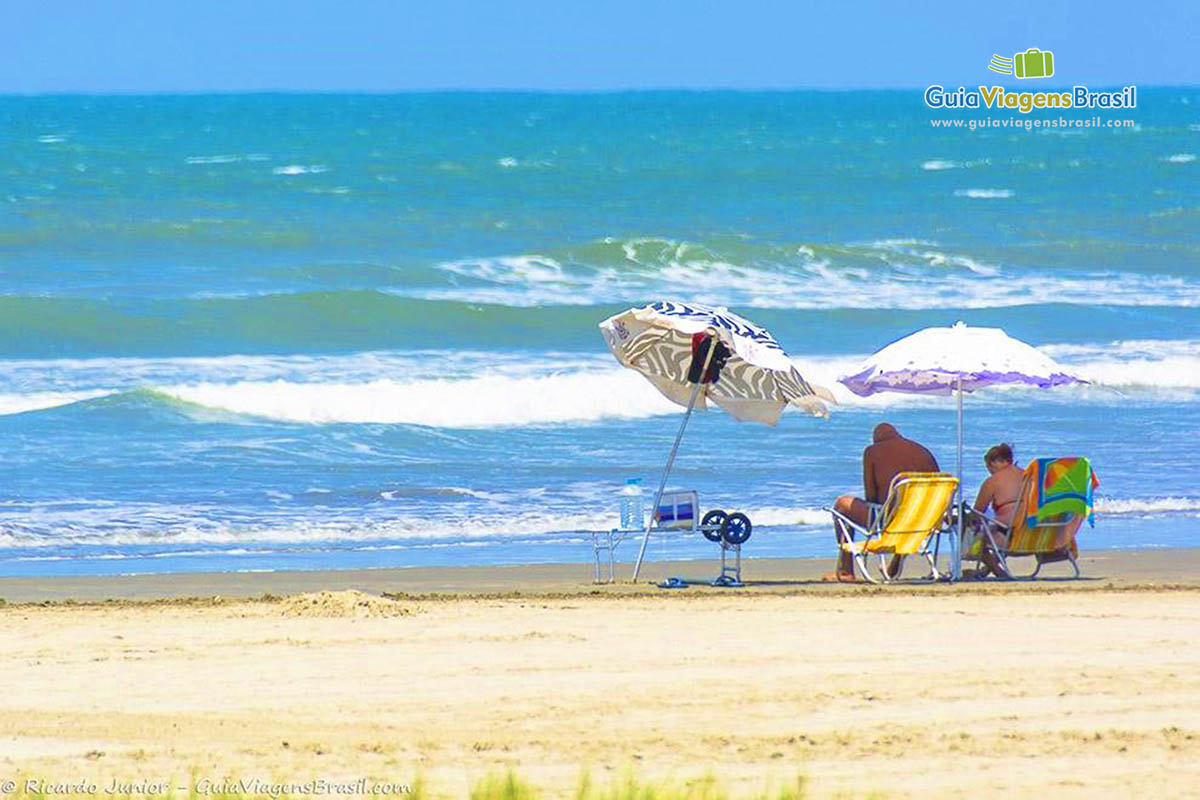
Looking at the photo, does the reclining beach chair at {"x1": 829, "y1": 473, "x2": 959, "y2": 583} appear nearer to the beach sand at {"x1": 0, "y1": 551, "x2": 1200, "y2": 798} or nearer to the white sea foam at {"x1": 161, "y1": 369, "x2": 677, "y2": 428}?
the beach sand at {"x1": 0, "y1": 551, "x2": 1200, "y2": 798}

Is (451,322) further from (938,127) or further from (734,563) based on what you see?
(938,127)

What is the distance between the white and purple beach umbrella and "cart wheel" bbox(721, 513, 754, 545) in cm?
102

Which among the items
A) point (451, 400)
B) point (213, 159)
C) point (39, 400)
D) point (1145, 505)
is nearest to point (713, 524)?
point (1145, 505)

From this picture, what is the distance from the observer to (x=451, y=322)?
26.2m

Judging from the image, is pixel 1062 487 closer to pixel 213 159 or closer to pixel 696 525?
pixel 696 525

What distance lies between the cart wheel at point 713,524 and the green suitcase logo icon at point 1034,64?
55.0 m

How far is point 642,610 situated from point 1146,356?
15.5 m

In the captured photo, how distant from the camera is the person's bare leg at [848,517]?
34.7 ft

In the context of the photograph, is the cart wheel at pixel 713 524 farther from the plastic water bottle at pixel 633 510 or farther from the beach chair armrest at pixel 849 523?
the beach chair armrest at pixel 849 523

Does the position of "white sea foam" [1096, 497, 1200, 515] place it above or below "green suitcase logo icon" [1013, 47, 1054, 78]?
below

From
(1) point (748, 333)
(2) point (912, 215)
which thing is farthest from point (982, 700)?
(2) point (912, 215)

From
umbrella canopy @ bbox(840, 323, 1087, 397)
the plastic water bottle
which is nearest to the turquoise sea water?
the plastic water bottle

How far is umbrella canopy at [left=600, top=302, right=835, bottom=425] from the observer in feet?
33.6

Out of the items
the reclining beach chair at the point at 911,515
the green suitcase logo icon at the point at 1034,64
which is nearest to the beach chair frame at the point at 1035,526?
the reclining beach chair at the point at 911,515
